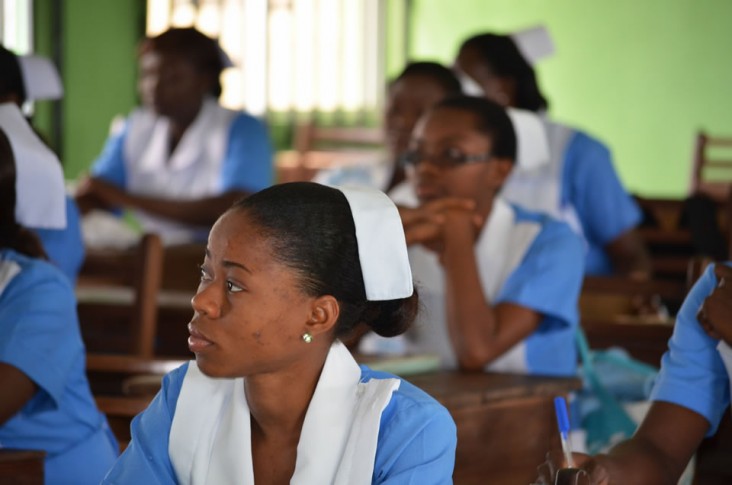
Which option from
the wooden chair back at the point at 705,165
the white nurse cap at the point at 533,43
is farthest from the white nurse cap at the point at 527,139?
the wooden chair back at the point at 705,165

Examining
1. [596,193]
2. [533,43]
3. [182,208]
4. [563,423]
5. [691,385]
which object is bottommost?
[182,208]

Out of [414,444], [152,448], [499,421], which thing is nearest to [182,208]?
[499,421]

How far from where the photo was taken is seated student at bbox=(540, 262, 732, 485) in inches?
72.2

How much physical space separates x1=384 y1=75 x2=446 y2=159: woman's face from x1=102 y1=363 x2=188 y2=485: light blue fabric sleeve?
227cm

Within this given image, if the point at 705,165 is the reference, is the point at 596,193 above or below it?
above

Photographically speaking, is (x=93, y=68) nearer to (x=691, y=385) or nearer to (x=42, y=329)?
(x=42, y=329)

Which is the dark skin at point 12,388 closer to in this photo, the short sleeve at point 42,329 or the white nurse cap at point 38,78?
the short sleeve at point 42,329

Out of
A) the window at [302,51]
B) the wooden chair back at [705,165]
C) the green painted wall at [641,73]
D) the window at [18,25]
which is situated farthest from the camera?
the window at [302,51]

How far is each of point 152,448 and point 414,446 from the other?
1.06 feet

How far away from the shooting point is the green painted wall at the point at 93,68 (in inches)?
270

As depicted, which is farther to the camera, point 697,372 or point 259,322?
point 697,372

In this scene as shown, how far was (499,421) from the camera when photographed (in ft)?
7.32

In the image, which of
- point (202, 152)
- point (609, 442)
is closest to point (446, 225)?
point (609, 442)

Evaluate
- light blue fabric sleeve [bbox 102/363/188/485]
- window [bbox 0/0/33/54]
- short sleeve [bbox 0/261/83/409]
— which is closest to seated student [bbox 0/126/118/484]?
short sleeve [bbox 0/261/83/409]
